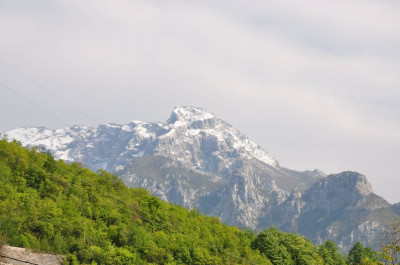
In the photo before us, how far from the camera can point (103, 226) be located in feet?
311

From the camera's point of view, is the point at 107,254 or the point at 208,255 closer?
the point at 107,254

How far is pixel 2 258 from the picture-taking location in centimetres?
6825

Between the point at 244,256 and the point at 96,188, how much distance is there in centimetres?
4204

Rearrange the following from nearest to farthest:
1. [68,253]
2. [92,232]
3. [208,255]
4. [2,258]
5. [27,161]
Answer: [2,258]
[68,253]
[92,232]
[208,255]
[27,161]

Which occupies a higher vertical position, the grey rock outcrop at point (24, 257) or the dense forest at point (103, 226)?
the dense forest at point (103, 226)

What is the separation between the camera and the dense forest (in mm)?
81562

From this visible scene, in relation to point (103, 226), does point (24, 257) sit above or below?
below

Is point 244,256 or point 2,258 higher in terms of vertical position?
point 244,256

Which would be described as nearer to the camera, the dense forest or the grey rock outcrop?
the grey rock outcrop

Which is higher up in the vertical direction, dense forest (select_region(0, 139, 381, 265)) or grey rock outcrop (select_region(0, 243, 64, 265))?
dense forest (select_region(0, 139, 381, 265))

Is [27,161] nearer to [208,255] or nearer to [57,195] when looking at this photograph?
[57,195]

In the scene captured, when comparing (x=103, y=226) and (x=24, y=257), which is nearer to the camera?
(x=24, y=257)

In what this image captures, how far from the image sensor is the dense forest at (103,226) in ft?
268

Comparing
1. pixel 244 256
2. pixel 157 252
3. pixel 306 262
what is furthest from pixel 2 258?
pixel 306 262
